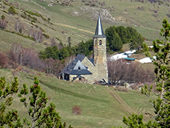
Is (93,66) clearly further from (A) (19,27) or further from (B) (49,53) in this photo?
(A) (19,27)

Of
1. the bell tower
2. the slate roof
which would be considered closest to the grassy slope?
the slate roof

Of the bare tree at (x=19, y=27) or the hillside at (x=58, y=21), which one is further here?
the bare tree at (x=19, y=27)

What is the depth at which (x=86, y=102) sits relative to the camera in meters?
48.8

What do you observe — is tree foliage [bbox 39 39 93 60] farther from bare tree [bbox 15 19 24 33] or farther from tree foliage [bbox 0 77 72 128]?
tree foliage [bbox 0 77 72 128]

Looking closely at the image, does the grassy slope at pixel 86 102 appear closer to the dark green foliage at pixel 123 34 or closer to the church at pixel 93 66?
the church at pixel 93 66

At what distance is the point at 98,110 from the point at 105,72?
21.0 metres

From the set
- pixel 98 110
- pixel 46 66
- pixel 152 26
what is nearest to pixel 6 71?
pixel 98 110

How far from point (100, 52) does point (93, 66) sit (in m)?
2.95

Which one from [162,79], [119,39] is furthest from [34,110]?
[119,39]

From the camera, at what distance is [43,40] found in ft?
327

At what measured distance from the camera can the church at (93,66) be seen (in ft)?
209

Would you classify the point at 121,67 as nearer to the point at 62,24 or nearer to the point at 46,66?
the point at 46,66

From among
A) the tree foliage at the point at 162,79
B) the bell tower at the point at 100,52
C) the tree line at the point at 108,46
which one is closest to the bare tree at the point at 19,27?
the tree line at the point at 108,46

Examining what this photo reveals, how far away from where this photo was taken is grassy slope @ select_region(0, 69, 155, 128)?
38.8m
